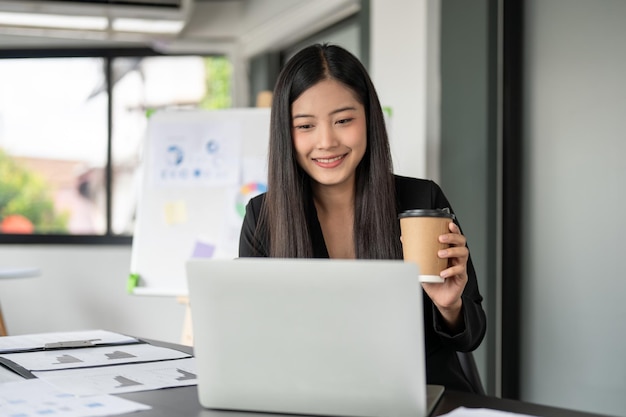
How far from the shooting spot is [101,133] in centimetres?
537

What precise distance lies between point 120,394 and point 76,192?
4441 mm

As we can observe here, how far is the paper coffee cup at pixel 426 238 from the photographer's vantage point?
3.83 ft

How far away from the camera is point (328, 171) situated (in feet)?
5.81

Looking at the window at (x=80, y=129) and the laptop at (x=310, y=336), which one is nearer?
the laptop at (x=310, y=336)

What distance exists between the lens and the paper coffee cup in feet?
3.83

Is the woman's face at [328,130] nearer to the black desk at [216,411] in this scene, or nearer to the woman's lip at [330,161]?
the woman's lip at [330,161]

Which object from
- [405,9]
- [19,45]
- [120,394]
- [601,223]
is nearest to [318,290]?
[120,394]

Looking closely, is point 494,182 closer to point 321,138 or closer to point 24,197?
point 321,138

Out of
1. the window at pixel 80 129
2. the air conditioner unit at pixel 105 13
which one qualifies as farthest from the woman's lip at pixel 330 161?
the window at pixel 80 129

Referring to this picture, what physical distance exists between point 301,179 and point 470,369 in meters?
0.58

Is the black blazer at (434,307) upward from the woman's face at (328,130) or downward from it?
downward

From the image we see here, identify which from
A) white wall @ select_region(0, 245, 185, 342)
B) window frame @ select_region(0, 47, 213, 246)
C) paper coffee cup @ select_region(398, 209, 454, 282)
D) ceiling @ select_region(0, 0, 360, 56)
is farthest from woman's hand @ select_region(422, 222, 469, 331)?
window frame @ select_region(0, 47, 213, 246)

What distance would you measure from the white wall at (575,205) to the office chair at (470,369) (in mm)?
994

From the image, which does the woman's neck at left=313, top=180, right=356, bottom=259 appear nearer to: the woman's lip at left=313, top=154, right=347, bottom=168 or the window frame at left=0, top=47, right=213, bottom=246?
the woman's lip at left=313, top=154, right=347, bottom=168
